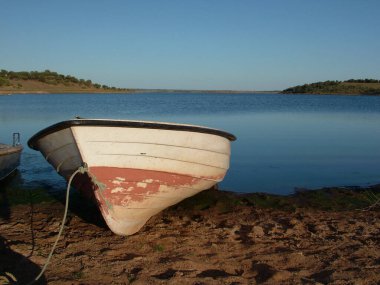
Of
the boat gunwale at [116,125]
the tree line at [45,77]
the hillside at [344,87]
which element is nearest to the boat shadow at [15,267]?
the boat gunwale at [116,125]

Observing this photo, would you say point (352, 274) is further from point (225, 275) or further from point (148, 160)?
point (148, 160)

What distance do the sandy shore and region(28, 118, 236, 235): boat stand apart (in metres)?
0.55

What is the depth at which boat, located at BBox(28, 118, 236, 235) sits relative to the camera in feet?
17.1

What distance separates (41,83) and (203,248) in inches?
3398

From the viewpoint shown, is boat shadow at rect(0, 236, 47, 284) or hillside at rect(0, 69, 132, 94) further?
hillside at rect(0, 69, 132, 94)

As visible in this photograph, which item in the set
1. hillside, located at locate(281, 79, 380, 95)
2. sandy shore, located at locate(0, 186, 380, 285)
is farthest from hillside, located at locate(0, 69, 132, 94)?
sandy shore, located at locate(0, 186, 380, 285)

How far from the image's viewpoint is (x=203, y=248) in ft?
17.7

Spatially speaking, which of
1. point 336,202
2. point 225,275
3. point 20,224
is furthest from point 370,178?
point 20,224

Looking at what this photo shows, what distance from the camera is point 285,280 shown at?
434cm

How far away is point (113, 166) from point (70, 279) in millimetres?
1535

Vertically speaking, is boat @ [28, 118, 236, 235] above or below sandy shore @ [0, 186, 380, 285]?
above

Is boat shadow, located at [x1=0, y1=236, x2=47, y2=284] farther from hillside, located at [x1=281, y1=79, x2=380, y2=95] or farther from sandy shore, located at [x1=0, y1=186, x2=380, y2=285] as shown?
hillside, located at [x1=281, y1=79, x2=380, y2=95]

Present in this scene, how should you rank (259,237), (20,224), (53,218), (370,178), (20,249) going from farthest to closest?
(370,178) → (53,218) → (20,224) → (259,237) → (20,249)

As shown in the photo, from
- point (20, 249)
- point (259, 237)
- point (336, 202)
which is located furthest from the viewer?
point (336, 202)
